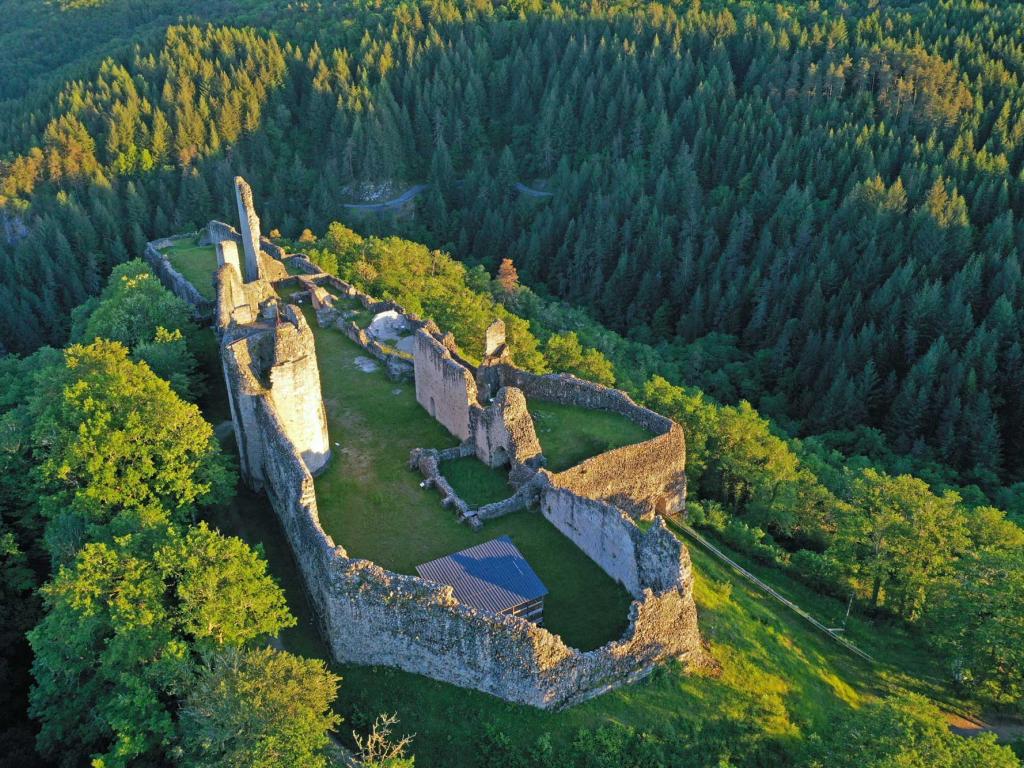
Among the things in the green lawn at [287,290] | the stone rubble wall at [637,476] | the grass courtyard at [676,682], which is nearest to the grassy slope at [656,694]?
the grass courtyard at [676,682]

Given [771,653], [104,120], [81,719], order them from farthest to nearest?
[104,120], [771,653], [81,719]

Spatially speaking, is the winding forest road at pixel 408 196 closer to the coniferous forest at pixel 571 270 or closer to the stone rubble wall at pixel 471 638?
the coniferous forest at pixel 571 270

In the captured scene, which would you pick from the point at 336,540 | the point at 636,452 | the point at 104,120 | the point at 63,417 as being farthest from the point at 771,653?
the point at 104,120

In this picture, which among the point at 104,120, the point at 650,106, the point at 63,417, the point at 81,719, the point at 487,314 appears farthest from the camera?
the point at 650,106

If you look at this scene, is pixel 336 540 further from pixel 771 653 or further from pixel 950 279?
pixel 950 279

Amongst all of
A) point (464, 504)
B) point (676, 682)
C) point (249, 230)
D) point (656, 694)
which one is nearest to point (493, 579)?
point (464, 504)

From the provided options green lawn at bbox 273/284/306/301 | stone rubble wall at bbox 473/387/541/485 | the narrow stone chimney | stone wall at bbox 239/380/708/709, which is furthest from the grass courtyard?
green lawn at bbox 273/284/306/301
